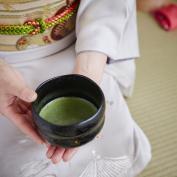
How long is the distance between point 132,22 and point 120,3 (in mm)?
78

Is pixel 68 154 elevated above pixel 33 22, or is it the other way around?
pixel 33 22

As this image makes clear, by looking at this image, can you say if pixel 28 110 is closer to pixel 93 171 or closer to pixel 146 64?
pixel 93 171

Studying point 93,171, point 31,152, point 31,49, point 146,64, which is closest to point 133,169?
point 93,171

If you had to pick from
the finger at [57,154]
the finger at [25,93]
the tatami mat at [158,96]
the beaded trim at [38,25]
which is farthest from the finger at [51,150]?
the tatami mat at [158,96]

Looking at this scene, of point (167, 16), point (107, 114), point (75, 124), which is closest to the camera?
point (75, 124)

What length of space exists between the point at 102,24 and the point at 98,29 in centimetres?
2

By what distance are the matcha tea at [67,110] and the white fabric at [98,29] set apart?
14 cm

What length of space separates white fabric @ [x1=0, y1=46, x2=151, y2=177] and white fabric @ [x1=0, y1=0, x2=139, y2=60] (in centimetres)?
2

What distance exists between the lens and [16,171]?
670 mm

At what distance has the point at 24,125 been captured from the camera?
0.63 meters

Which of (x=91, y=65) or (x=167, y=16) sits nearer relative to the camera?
(x=91, y=65)

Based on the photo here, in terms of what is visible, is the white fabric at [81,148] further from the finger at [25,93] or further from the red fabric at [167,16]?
the red fabric at [167,16]

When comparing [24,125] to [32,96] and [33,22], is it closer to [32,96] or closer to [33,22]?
[32,96]

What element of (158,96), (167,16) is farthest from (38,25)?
(167,16)
